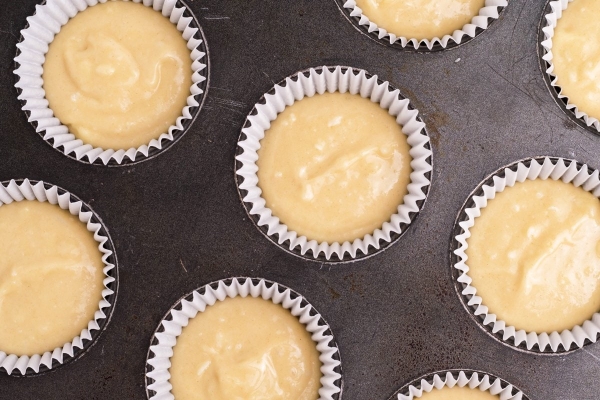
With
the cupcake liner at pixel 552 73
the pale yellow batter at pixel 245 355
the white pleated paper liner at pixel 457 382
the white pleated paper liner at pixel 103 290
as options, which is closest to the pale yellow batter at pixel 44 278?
the white pleated paper liner at pixel 103 290

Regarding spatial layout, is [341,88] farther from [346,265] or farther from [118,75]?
[118,75]

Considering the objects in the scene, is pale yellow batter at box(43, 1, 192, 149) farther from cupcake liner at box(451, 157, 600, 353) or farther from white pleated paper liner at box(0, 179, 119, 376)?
cupcake liner at box(451, 157, 600, 353)

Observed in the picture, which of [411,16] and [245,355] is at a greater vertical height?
[411,16]

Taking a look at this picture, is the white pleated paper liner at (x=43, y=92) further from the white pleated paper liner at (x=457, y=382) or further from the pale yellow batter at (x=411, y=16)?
the white pleated paper liner at (x=457, y=382)

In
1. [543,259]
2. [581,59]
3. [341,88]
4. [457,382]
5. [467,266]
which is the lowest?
[457,382]

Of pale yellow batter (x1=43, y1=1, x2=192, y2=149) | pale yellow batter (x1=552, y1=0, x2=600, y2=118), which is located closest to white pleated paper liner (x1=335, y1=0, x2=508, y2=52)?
pale yellow batter (x1=552, y1=0, x2=600, y2=118)

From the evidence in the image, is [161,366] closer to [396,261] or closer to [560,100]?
[396,261]

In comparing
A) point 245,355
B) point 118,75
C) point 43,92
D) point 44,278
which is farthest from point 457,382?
point 43,92
